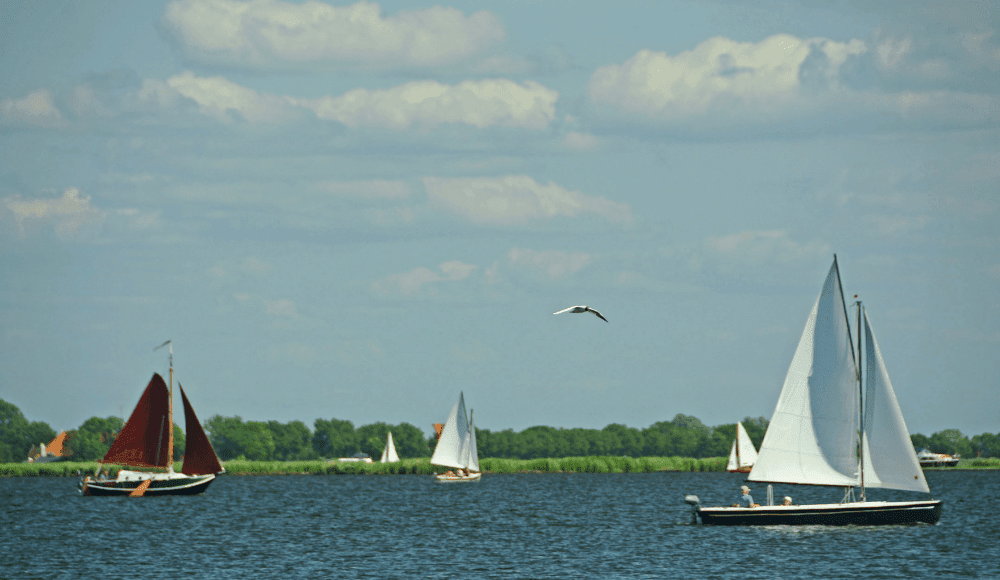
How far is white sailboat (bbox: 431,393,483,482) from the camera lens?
123688mm

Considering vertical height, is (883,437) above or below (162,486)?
above

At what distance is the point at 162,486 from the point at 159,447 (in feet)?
18.0

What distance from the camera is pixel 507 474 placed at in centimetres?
16775

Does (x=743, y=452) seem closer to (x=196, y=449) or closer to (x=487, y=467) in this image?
(x=487, y=467)

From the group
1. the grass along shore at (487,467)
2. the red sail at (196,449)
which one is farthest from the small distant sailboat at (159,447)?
the grass along shore at (487,467)

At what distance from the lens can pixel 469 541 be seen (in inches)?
2394

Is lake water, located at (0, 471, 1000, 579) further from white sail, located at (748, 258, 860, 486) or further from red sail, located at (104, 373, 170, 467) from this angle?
red sail, located at (104, 373, 170, 467)

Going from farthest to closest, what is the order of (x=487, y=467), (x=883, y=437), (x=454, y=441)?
(x=487, y=467), (x=454, y=441), (x=883, y=437)

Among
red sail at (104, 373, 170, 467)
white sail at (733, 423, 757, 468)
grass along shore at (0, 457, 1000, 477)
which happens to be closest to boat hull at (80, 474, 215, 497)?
red sail at (104, 373, 170, 467)

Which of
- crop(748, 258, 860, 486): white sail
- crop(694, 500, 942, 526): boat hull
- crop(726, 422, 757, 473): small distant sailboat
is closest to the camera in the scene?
crop(694, 500, 942, 526): boat hull

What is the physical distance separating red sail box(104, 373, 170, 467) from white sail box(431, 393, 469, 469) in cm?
3351

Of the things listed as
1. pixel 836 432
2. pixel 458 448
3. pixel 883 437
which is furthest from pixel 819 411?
pixel 458 448

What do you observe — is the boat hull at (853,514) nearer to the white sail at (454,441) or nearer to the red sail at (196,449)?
the red sail at (196,449)

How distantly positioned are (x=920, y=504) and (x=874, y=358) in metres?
7.70
